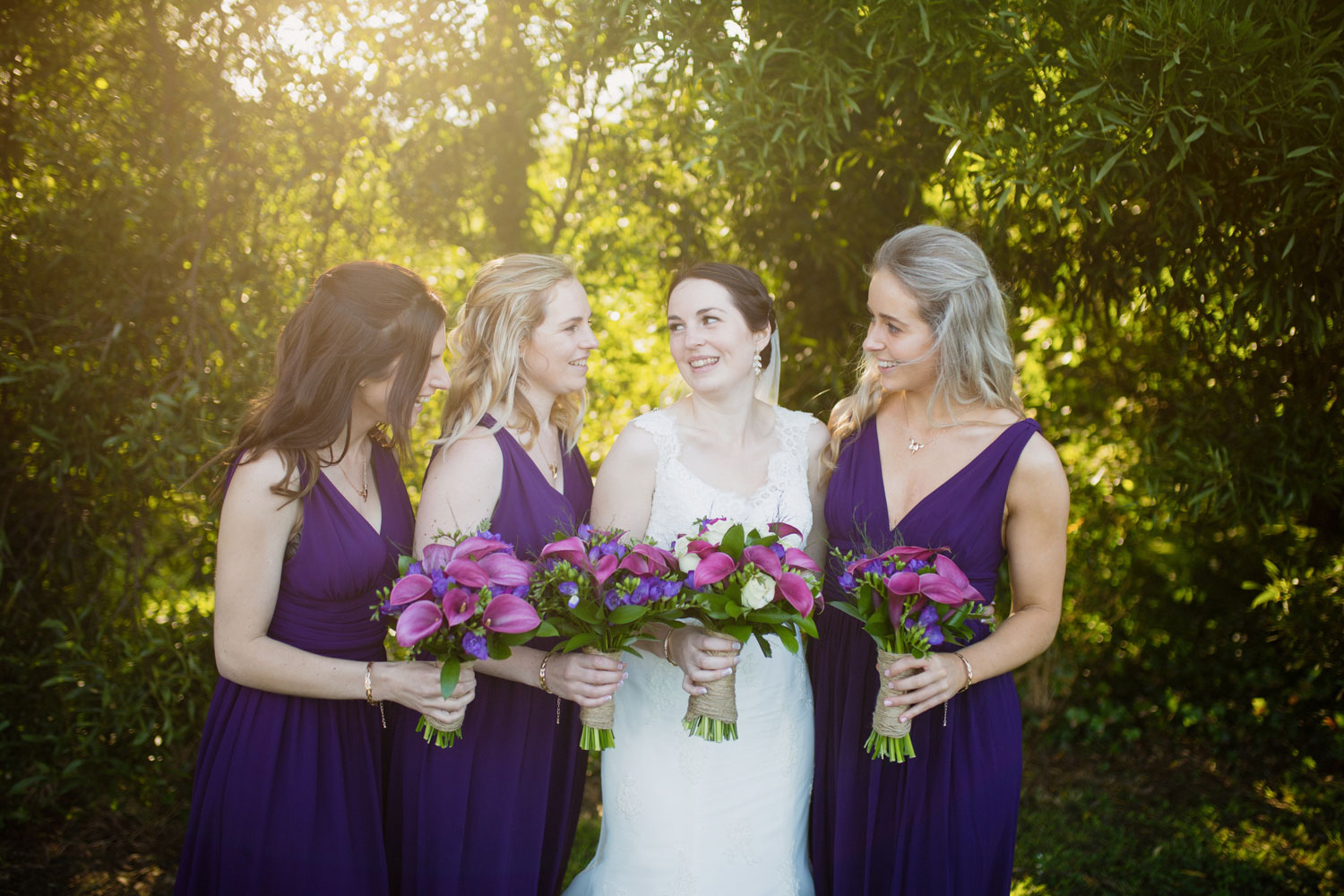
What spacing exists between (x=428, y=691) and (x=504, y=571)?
410mm

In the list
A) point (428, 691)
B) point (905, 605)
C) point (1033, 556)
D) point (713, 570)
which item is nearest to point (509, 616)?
point (428, 691)

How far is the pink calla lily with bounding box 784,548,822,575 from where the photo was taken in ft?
7.15

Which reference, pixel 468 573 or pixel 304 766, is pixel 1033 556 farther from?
pixel 304 766

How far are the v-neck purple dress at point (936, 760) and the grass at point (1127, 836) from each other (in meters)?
1.73

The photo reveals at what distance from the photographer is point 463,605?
76.7 inches

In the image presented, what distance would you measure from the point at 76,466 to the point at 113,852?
174 cm

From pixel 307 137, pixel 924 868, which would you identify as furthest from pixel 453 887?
pixel 307 137

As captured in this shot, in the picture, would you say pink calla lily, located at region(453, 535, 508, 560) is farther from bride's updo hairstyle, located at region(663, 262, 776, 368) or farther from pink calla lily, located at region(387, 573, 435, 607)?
bride's updo hairstyle, located at region(663, 262, 776, 368)

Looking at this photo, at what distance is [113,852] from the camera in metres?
3.85

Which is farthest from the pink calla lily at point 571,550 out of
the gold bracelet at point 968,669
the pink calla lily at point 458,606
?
the gold bracelet at point 968,669

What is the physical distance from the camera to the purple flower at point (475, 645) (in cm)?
197


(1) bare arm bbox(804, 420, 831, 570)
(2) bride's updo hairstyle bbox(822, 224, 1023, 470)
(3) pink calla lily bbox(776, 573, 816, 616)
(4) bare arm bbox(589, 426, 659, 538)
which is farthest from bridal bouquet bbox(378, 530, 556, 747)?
(2) bride's updo hairstyle bbox(822, 224, 1023, 470)

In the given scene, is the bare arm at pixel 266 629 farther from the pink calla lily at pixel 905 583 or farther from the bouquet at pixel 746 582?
the pink calla lily at pixel 905 583

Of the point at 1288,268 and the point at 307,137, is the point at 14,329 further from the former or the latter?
the point at 1288,268
